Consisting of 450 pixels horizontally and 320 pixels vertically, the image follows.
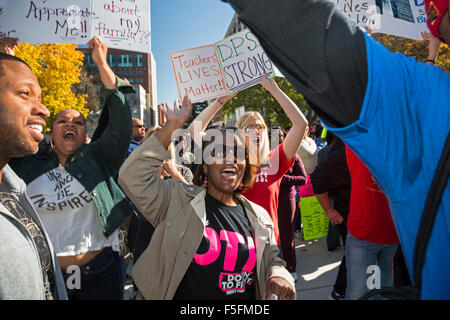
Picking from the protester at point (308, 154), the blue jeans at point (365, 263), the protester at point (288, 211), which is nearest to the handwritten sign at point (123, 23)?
the protester at point (288, 211)

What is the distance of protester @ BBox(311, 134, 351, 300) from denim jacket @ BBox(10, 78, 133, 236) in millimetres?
2192

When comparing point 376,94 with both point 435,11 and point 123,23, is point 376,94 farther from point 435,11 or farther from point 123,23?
point 123,23

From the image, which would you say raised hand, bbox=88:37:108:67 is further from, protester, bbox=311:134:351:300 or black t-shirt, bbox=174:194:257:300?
protester, bbox=311:134:351:300

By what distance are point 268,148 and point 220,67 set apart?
0.99 metres

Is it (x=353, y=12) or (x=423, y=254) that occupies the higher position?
(x=353, y=12)

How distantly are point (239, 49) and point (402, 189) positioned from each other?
261 centimetres

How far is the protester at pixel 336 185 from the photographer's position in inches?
126

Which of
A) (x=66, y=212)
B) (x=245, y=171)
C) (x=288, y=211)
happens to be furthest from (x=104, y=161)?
(x=288, y=211)

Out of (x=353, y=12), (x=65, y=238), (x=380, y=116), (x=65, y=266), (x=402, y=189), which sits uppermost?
(x=353, y=12)

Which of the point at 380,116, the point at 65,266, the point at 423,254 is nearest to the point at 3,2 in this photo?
the point at 65,266

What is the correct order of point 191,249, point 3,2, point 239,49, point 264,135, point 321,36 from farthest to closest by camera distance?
point 264,135
point 239,49
point 3,2
point 191,249
point 321,36

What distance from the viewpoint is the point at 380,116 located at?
0.65m

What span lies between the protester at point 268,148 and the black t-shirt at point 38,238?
5.06 ft

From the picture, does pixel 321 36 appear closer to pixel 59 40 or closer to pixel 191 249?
pixel 191 249
